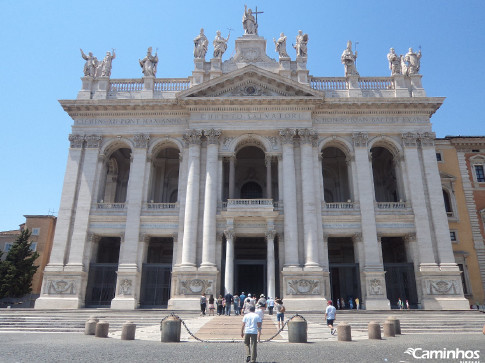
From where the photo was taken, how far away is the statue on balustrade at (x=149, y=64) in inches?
1299

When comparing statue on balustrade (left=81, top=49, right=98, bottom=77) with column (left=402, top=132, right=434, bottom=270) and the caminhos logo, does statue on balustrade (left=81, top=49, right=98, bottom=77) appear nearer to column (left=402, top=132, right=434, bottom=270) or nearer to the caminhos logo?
column (left=402, top=132, right=434, bottom=270)

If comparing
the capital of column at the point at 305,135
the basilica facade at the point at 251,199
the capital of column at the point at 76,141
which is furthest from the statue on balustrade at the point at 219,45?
the capital of column at the point at 76,141

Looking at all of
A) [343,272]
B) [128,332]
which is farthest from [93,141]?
[343,272]

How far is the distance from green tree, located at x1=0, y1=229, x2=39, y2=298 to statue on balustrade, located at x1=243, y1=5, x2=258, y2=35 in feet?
88.3

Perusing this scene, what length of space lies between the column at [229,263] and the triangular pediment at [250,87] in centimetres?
1078

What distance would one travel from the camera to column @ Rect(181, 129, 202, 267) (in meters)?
27.4

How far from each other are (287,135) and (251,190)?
23.4 feet

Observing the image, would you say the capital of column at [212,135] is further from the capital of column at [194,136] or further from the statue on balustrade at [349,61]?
the statue on balustrade at [349,61]

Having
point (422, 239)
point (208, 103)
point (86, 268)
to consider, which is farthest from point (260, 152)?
point (86, 268)

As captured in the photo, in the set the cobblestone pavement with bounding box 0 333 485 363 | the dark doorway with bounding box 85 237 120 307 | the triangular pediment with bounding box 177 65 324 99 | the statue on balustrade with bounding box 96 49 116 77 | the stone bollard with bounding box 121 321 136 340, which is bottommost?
the cobblestone pavement with bounding box 0 333 485 363

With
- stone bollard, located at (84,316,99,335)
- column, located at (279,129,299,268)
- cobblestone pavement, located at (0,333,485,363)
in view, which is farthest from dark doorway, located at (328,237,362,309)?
stone bollard, located at (84,316,99,335)

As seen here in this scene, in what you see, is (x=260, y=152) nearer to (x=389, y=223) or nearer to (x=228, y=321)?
(x=389, y=223)

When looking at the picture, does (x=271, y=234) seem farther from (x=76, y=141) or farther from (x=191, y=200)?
(x=76, y=141)

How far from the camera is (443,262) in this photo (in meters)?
27.3
